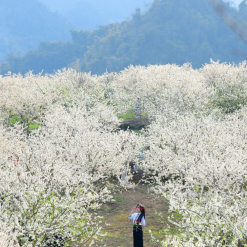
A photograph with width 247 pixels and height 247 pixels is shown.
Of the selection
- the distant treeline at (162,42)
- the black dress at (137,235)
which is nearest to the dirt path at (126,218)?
the black dress at (137,235)

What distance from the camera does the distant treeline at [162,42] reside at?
5177 inches

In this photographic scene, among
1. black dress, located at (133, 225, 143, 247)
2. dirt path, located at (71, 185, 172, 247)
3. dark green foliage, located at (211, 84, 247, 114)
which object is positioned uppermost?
dark green foliage, located at (211, 84, 247, 114)

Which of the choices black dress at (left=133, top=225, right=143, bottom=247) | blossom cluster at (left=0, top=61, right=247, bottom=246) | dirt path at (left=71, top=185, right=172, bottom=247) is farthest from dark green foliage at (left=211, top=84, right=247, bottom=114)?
black dress at (left=133, top=225, right=143, bottom=247)

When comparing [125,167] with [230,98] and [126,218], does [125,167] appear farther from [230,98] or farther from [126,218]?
[230,98]

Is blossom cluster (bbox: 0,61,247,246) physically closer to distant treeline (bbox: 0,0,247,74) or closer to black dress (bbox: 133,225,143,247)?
black dress (bbox: 133,225,143,247)

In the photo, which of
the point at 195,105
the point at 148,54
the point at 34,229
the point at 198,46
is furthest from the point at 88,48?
the point at 34,229

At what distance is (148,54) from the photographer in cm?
13888

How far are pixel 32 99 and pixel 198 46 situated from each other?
377ft

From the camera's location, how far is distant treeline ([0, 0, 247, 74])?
132 metres

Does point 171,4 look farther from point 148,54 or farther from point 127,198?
point 127,198

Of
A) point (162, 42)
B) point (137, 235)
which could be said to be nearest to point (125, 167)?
point (137, 235)

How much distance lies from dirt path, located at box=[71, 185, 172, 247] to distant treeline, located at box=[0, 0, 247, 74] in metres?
115

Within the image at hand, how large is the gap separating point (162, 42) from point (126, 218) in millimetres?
132650

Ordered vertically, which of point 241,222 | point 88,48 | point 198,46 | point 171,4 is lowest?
point 241,222
